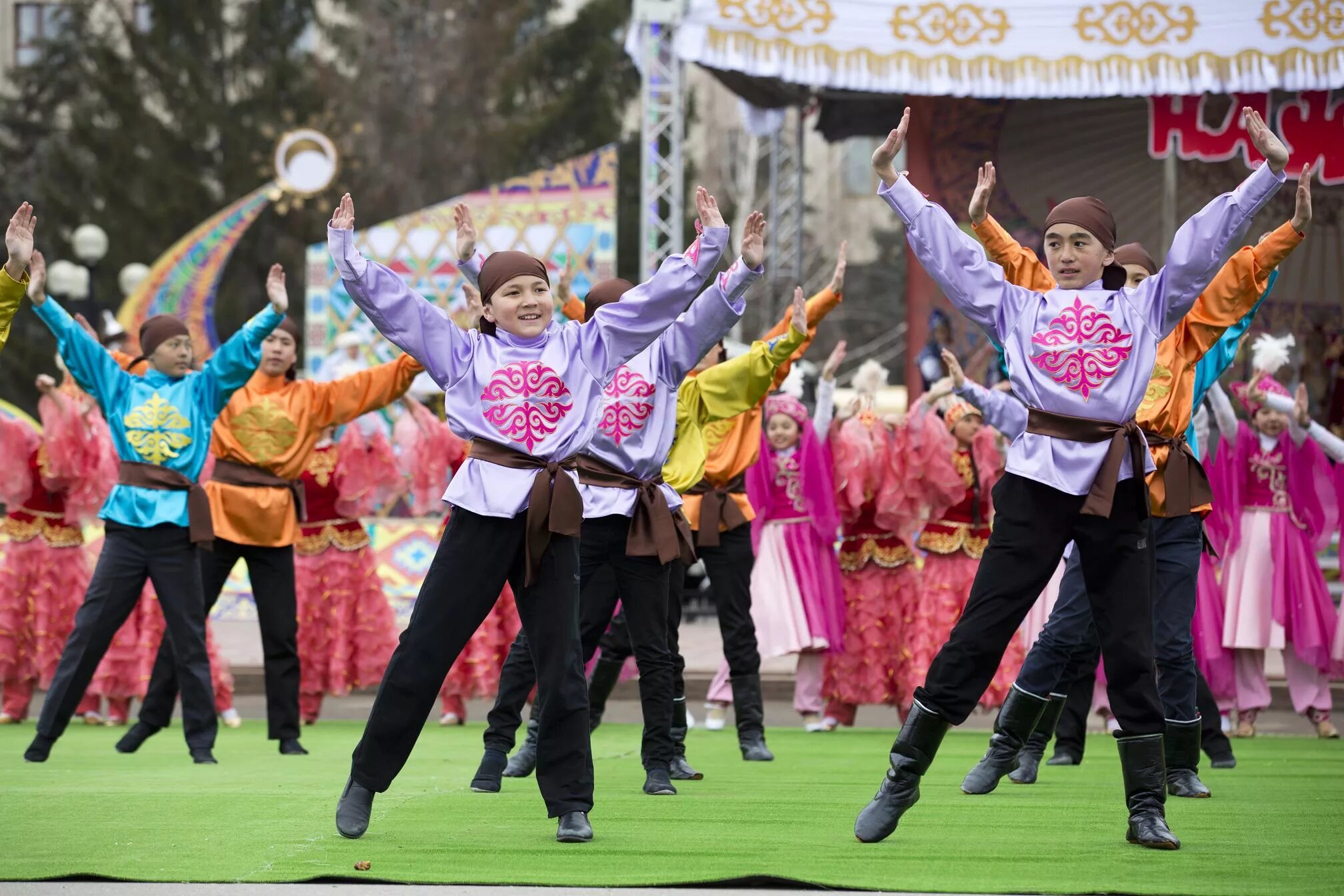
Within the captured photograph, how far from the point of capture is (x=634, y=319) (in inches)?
210

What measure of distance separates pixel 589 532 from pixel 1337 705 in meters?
6.60

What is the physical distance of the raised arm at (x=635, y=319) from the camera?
5.30 m

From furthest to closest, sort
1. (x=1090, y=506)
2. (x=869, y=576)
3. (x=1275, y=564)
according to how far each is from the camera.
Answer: (x=869, y=576), (x=1275, y=564), (x=1090, y=506)

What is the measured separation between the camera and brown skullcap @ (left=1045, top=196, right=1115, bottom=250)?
5.20 meters

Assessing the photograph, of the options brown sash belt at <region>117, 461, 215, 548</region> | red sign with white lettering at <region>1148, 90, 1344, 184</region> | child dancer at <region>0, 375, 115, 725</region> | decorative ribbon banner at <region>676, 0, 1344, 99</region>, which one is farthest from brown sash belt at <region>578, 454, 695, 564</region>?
red sign with white lettering at <region>1148, 90, 1344, 184</region>

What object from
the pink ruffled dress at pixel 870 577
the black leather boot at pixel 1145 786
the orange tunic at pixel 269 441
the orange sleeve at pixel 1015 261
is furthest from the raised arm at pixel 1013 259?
the pink ruffled dress at pixel 870 577

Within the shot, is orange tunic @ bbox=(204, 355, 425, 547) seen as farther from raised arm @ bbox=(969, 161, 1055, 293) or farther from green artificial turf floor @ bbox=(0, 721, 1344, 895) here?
raised arm @ bbox=(969, 161, 1055, 293)

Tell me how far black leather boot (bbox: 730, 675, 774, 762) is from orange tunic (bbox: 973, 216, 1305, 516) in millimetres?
2296

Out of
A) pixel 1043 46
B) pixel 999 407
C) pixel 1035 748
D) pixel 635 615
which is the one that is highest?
pixel 1043 46

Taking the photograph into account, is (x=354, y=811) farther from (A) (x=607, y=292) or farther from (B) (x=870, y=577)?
(B) (x=870, y=577)

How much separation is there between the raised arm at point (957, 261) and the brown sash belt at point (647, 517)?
1.47 m

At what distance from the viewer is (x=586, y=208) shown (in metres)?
17.6

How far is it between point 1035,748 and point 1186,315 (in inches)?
78.2

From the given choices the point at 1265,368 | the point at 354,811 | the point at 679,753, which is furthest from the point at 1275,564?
the point at 354,811
